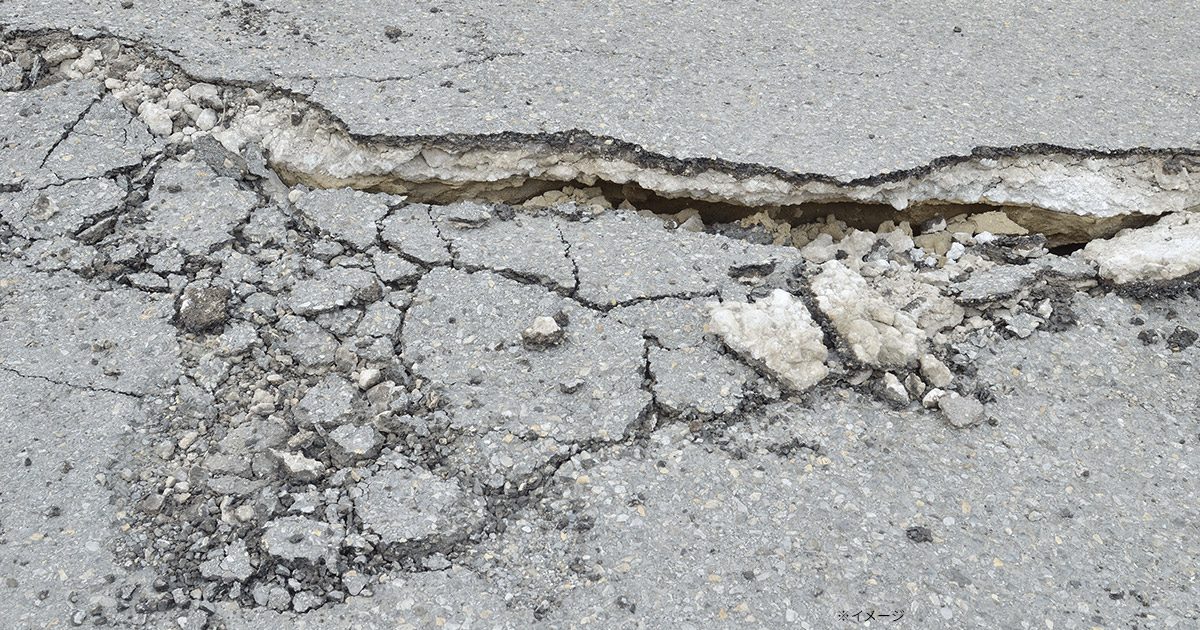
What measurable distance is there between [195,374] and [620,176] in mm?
1572

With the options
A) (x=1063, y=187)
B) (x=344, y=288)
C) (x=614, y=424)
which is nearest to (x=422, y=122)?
(x=344, y=288)

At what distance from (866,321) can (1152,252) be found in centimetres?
117

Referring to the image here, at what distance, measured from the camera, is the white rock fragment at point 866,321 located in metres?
2.78

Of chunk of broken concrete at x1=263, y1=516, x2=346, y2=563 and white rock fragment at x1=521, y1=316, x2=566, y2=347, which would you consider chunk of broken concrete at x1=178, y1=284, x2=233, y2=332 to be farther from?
white rock fragment at x1=521, y1=316, x2=566, y2=347

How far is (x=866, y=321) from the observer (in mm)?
2820

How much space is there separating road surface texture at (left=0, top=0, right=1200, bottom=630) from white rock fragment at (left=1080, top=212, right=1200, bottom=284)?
13 millimetres

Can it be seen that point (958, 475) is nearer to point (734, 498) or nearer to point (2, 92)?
point (734, 498)

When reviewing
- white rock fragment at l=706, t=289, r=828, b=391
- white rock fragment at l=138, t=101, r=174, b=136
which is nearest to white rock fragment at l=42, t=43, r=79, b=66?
white rock fragment at l=138, t=101, r=174, b=136

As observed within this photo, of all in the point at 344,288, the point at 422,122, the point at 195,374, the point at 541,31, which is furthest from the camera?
the point at 541,31

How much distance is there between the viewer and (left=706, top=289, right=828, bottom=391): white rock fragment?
2.72m

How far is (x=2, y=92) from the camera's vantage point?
11.3ft

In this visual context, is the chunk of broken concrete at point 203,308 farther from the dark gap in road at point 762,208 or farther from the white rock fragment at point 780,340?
the white rock fragment at point 780,340

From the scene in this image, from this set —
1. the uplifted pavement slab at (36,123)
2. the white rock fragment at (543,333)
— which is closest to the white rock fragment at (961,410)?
the white rock fragment at (543,333)

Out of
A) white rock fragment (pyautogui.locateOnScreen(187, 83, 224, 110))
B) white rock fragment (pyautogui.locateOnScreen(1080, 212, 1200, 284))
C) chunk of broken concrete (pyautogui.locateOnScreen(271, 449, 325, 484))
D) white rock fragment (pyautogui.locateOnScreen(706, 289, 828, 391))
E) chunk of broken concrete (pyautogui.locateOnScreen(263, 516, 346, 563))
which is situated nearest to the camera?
chunk of broken concrete (pyautogui.locateOnScreen(263, 516, 346, 563))
